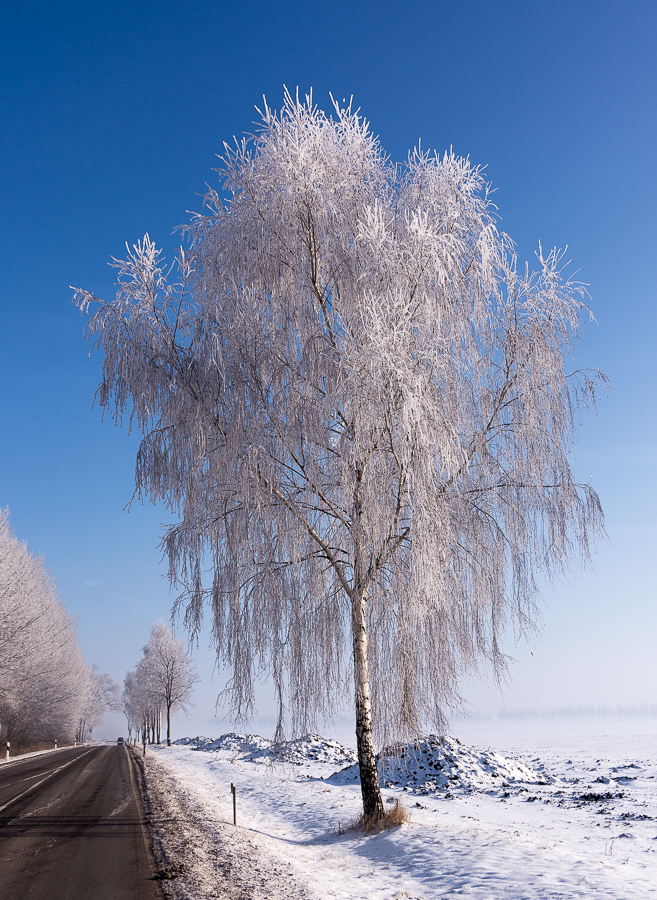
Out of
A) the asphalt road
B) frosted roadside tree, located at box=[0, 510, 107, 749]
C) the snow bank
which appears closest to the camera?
the asphalt road

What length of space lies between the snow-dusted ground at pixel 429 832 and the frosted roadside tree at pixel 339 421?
4.95ft

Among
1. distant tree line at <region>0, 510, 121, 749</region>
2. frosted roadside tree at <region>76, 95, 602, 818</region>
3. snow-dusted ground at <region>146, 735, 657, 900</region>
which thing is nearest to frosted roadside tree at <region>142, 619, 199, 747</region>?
distant tree line at <region>0, 510, 121, 749</region>

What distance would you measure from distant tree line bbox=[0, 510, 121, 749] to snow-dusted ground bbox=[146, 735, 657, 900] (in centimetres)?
1317

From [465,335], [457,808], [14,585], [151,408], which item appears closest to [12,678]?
[14,585]

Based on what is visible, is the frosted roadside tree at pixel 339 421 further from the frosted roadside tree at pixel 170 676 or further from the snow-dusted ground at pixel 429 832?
the frosted roadside tree at pixel 170 676

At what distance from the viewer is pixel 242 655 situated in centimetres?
862

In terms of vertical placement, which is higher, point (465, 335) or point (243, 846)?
point (465, 335)

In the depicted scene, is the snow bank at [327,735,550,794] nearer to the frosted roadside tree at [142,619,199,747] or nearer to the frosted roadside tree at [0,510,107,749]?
the frosted roadside tree at [0,510,107,749]

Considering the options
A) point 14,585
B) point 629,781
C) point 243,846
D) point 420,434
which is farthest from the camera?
point 14,585

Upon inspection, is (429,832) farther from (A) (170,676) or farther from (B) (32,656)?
(A) (170,676)

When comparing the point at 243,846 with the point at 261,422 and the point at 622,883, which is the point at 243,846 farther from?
the point at 261,422

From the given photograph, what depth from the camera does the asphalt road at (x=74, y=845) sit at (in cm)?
608

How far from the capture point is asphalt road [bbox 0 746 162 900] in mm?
6082

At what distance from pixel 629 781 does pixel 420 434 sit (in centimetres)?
1393
